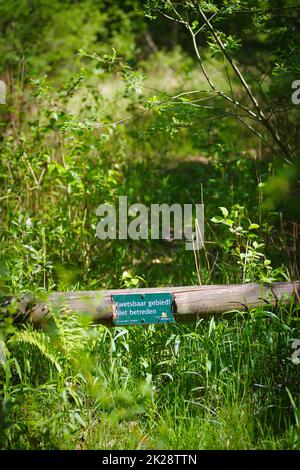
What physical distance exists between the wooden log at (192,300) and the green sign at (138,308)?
35 mm

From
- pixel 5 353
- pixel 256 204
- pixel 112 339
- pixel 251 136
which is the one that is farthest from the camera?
pixel 251 136

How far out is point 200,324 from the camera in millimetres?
3775

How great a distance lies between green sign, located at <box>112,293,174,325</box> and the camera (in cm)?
337

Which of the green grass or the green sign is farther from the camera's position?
the green sign

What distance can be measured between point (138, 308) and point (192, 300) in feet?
1.08

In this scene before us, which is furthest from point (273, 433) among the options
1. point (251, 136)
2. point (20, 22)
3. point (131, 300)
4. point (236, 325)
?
point (20, 22)

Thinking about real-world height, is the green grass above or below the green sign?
below

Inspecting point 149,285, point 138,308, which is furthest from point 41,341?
point 149,285

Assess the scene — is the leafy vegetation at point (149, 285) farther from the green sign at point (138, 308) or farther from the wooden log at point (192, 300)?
the green sign at point (138, 308)

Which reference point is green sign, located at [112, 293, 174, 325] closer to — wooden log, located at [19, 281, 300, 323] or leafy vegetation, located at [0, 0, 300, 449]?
wooden log, located at [19, 281, 300, 323]

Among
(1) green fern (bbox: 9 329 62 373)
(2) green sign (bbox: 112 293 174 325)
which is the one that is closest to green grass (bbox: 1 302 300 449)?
(1) green fern (bbox: 9 329 62 373)

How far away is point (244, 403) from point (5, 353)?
1.33 meters

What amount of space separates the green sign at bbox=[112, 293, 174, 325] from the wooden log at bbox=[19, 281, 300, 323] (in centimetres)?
3

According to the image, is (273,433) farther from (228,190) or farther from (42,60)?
(42,60)
